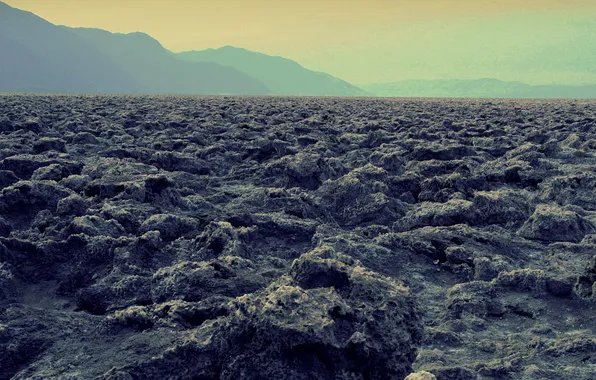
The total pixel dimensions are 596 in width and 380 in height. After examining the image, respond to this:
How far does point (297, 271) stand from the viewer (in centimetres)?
290

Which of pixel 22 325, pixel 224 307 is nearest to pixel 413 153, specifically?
pixel 224 307

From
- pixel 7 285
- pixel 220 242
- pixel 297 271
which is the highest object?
pixel 297 271

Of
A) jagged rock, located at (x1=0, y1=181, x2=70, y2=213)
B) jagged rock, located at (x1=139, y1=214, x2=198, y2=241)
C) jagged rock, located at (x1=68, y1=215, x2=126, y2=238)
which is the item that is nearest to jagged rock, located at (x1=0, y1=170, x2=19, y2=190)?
jagged rock, located at (x1=0, y1=181, x2=70, y2=213)

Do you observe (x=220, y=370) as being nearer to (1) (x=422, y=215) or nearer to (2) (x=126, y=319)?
(2) (x=126, y=319)

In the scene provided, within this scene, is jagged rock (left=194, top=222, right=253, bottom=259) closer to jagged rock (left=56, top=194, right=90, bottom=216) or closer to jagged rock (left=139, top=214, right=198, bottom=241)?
jagged rock (left=139, top=214, right=198, bottom=241)

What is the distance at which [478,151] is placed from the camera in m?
8.28

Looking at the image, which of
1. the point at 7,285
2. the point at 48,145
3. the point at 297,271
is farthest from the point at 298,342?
the point at 48,145

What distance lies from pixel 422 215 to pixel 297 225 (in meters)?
1.02

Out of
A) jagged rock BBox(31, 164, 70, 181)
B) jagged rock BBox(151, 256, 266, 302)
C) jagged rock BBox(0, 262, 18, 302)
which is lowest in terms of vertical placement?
jagged rock BBox(0, 262, 18, 302)

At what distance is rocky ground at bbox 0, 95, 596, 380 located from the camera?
2277 millimetres

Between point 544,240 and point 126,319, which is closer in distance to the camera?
point 126,319

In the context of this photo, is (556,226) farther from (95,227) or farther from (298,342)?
(95,227)

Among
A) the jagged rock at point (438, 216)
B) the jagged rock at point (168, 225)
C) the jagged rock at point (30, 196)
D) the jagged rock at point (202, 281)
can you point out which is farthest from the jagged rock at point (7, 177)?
the jagged rock at point (438, 216)

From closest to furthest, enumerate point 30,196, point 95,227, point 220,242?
point 220,242 → point 95,227 → point 30,196
